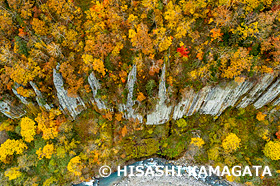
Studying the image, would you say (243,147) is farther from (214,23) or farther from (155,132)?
(214,23)

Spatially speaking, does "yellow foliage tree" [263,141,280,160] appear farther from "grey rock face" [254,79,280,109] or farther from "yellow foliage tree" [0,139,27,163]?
"yellow foliage tree" [0,139,27,163]

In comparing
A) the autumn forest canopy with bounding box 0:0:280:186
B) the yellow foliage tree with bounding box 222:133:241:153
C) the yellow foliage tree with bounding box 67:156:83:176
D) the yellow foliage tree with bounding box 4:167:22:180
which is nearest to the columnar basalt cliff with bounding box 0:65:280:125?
the autumn forest canopy with bounding box 0:0:280:186

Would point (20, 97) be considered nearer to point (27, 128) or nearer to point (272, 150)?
point (27, 128)

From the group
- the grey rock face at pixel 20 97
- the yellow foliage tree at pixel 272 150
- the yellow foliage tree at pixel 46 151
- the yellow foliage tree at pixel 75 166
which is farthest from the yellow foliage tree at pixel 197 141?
the grey rock face at pixel 20 97

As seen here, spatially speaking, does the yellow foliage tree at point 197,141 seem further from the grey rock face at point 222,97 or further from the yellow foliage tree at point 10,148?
the yellow foliage tree at point 10,148

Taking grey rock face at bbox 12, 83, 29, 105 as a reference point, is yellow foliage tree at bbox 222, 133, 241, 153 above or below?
below

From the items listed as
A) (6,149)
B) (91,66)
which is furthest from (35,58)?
(6,149)

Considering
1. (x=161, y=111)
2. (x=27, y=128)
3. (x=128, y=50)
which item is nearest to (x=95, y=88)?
(x=128, y=50)
